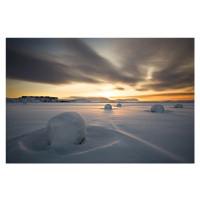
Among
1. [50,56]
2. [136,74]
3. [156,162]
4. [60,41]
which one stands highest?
[60,41]

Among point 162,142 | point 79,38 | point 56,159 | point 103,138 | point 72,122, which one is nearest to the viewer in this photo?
point 56,159

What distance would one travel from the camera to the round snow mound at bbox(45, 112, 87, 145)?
2541 mm

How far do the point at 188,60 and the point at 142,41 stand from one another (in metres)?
2.08

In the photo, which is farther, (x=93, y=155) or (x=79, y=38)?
(x=79, y=38)

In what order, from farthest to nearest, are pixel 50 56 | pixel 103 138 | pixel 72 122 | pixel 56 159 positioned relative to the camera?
pixel 50 56 → pixel 103 138 → pixel 72 122 → pixel 56 159

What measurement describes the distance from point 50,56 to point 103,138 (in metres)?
4.47

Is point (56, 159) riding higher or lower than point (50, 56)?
lower

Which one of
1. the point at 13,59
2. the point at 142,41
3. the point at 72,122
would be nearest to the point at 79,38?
the point at 142,41

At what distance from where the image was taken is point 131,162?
2217 millimetres

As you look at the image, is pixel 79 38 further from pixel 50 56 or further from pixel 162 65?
pixel 162 65

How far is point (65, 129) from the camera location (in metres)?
2.56

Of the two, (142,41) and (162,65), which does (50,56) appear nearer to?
(142,41)

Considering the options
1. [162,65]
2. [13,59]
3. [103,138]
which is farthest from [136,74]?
[13,59]

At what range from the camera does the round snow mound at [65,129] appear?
254cm
